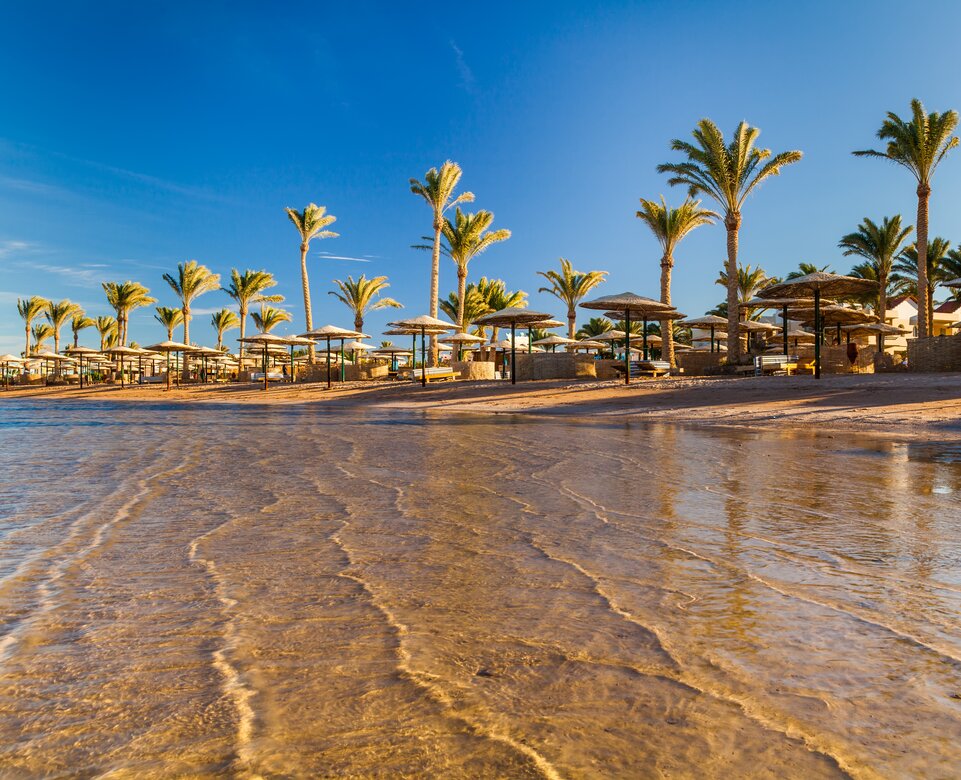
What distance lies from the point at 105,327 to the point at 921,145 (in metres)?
69.4

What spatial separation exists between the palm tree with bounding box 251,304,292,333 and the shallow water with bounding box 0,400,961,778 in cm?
6040

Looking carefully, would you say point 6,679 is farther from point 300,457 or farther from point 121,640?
point 300,457

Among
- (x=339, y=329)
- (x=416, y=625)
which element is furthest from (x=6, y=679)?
(x=339, y=329)

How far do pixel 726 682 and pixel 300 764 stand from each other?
105 centimetres

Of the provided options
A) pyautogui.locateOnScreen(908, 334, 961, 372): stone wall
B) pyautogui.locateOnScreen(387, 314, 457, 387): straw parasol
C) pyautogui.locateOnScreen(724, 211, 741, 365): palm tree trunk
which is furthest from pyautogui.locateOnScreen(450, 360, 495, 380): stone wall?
pyautogui.locateOnScreen(908, 334, 961, 372): stone wall

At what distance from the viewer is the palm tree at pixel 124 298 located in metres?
47.8

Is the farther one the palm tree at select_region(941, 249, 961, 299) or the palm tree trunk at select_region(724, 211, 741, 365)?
the palm tree at select_region(941, 249, 961, 299)

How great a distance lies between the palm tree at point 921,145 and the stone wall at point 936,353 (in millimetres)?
4774

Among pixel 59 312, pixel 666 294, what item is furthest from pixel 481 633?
pixel 59 312

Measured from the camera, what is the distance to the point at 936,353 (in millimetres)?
19391

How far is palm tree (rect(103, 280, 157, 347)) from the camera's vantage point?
1880 inches

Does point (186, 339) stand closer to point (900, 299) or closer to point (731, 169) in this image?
point (731, 169)

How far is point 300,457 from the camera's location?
6.88 m

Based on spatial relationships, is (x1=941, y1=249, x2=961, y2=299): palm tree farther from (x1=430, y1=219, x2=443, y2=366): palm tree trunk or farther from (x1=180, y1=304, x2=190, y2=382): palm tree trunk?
(x1=180, y1=304, x2=190, y2=382): palm tree trunk
